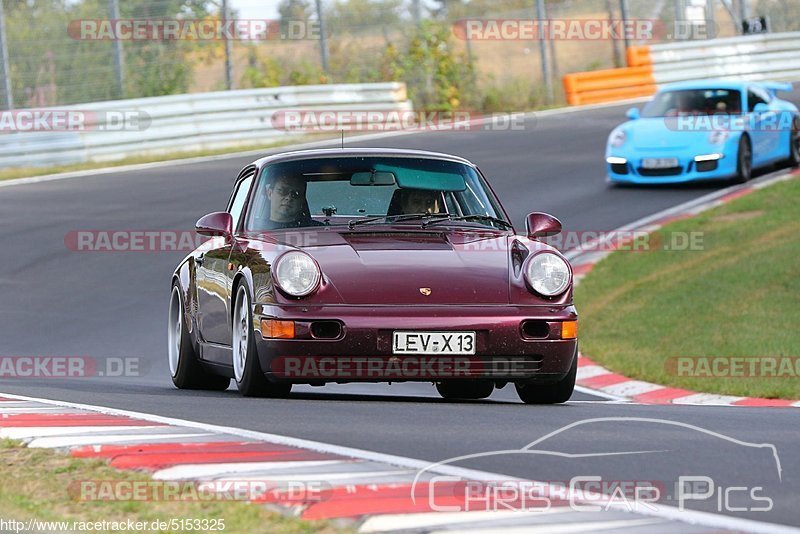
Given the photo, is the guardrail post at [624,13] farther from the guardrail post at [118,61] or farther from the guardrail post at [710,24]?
the guardrail post at [118,61]

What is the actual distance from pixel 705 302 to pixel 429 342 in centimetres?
642

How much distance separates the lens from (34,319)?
12.4m

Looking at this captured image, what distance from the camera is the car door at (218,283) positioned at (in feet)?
25.8

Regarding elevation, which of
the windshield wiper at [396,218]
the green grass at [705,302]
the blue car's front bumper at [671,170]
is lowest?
the green grass at [705,302]

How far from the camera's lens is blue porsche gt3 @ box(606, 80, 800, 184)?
60.7 ft

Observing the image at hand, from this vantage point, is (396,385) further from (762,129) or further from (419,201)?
(762,129)

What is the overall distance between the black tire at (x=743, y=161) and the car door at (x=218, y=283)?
1124 centimetres

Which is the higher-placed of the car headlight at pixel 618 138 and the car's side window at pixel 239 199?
the car's side window at pixel 239 199

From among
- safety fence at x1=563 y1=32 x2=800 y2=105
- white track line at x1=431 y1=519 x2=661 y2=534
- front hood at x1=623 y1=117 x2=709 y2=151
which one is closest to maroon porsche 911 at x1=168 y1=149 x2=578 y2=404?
white track line at x1=431 y1=519 x2=661 y2=534

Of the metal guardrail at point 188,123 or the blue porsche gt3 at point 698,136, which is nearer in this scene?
the blue porsche gt3 at point 698,136

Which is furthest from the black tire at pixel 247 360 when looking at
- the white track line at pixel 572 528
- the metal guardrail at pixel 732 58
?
the metal guardrail at pixel 732 58

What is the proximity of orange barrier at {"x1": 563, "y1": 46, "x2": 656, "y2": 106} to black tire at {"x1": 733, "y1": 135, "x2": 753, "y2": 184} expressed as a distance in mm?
9827

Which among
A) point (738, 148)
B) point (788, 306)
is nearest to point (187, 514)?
point (788, 306)

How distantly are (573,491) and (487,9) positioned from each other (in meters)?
55.0
